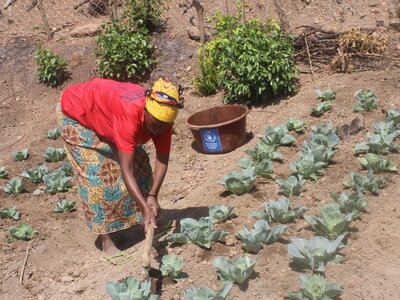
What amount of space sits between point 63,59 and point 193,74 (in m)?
2.14

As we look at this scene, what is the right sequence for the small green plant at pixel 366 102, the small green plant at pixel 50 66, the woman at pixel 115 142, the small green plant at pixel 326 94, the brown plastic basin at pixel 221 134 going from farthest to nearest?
the small green plant at pixel 50 66
the small green plant at pixel 326 94
the brown plastic basin at pixel 221 134
the small green plant at pixel 366 102
the woman at pixel 115 142

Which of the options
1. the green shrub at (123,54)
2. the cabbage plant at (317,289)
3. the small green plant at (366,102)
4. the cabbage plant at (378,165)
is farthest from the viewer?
the green shrub at (123,54)

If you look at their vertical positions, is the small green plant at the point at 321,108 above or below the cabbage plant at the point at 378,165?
below

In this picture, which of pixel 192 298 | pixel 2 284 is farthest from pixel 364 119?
pixel 2 284

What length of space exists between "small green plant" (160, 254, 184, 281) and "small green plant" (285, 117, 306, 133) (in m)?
2.63

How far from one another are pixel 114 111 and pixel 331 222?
4.85 ft

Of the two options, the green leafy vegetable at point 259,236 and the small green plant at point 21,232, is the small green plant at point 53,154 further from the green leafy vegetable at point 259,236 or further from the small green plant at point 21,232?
the green leafy vegetable at point 259,236

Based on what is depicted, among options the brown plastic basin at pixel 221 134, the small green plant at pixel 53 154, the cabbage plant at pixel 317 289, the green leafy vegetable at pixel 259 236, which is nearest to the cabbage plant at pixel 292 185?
the green leafy vegetable at pixel 259 236

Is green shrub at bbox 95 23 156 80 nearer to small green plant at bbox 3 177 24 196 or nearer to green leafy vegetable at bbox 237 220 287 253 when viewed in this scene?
small green plant at bbox 3 177 24 196

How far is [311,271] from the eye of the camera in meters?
2.91

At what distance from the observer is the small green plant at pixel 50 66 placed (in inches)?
306

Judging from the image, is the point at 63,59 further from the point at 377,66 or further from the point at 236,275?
the point at 236,275

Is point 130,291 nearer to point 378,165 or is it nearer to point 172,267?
point 172,267

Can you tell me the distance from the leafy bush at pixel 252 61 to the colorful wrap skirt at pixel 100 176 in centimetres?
274
